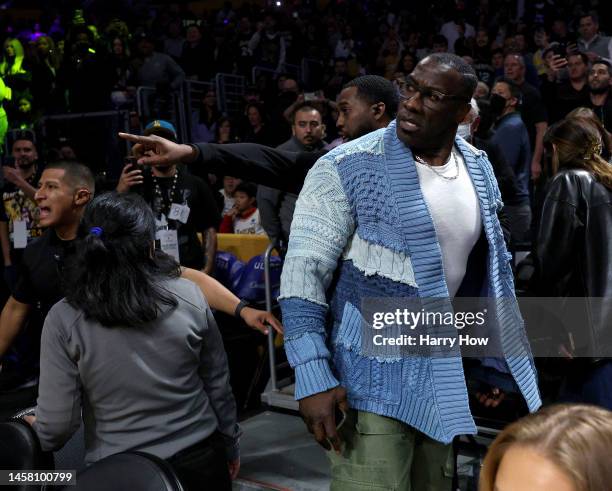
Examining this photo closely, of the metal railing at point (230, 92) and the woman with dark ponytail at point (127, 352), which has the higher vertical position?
the metal railing at point (230, 92)

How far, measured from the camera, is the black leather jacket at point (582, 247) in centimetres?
286

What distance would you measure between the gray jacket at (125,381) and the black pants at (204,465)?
34 millimetres

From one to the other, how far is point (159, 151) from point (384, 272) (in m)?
0.72

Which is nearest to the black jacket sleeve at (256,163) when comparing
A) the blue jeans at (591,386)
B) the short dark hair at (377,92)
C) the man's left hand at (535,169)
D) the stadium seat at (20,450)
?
the short dark hair at (377,92)

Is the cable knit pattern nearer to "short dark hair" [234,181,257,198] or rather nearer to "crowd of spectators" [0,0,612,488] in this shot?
"crowd of spectators" [0,0,612,488]

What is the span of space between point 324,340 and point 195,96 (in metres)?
9.25

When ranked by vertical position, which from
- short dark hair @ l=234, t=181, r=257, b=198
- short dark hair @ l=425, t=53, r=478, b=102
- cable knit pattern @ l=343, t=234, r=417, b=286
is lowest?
short dark hair @ l=234, t=181, r=257, b=198

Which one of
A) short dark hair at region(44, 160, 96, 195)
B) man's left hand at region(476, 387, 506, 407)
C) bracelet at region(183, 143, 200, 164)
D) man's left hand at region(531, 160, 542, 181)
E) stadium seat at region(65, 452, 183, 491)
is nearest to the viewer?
stadium seat at region(65, 452, 183, 491)

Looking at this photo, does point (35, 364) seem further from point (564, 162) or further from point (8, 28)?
point (8, 28)

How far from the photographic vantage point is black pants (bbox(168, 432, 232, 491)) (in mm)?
2289

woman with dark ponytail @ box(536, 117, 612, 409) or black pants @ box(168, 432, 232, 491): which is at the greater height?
woman with dark ponytail @ box(536, 117, 612, 409)

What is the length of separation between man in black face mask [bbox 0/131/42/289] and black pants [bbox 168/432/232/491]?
360cm

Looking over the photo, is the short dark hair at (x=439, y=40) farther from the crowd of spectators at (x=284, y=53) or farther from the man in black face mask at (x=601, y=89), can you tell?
the man in black face mask at (x=601, y=89)

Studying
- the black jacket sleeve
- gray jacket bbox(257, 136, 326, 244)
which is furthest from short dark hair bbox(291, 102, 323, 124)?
the black jacket sleeve
